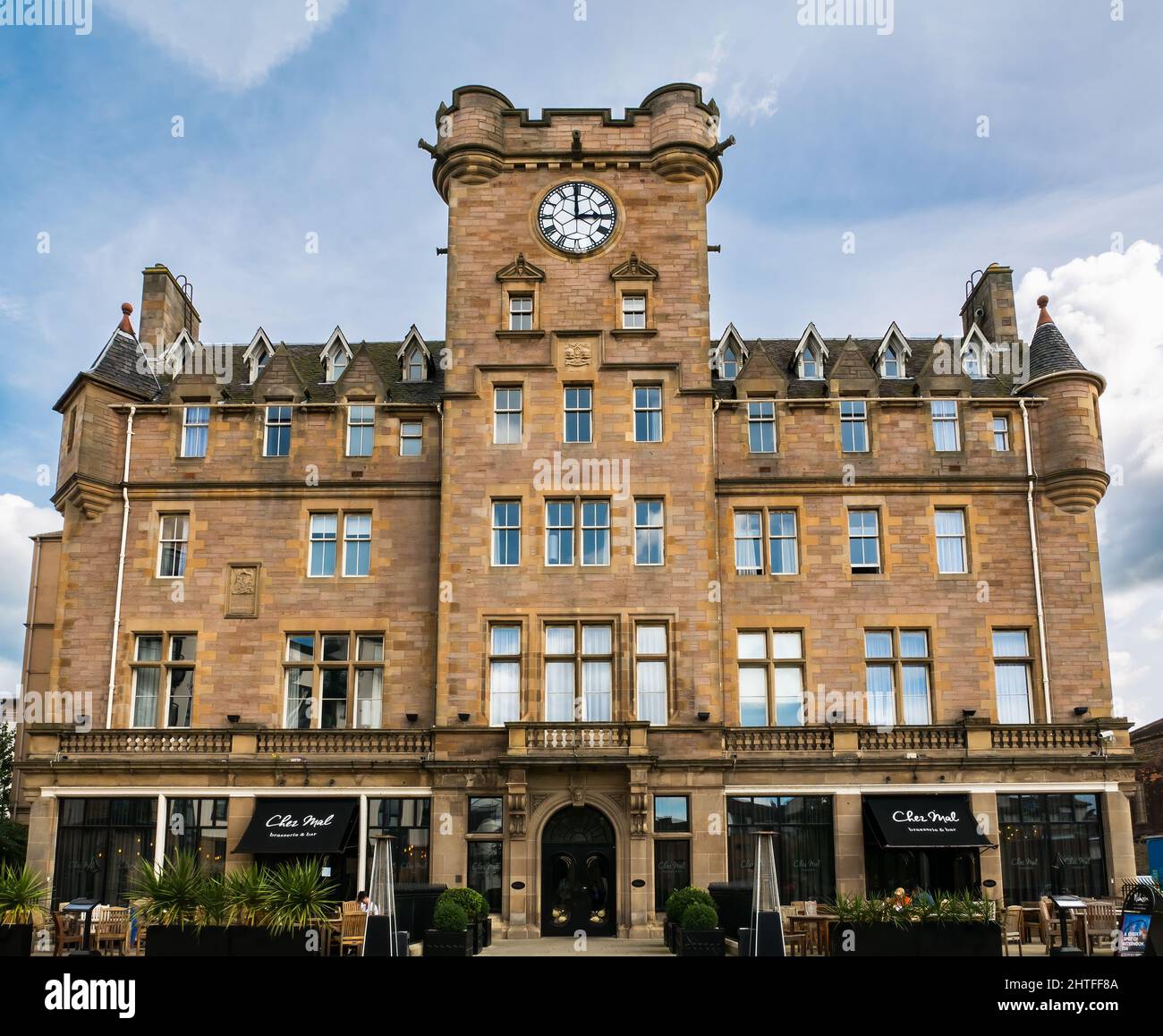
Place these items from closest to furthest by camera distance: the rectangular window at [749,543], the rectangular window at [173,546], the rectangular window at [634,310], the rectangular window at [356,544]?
the rectangular window at [749,543], the rectangular window at [356,544], the rectangular window at [173,546], the rectangular window at [634,310]

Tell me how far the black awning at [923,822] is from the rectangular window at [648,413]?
12595 millimetres

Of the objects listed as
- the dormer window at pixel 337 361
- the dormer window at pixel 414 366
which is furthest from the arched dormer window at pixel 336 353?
the dormer window at pixel 414 366

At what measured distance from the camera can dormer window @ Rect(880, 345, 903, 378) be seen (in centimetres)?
4150

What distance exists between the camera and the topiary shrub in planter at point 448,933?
2558 centimetres

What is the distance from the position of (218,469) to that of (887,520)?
2138cm

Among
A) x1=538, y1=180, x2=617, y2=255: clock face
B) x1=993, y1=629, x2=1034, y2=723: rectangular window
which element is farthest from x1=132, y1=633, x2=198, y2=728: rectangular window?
x1=993, y1=629, x2=1034, y2=723: rectangular window

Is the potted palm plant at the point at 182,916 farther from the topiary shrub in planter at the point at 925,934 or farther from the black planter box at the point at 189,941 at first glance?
the topiary shrub in planter at the point at 925,934

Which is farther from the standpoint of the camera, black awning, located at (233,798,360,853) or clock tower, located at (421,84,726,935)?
clock tower, located at (421,84,726,935)

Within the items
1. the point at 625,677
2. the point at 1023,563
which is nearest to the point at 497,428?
the point at 625,677

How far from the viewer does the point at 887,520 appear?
37719 mm

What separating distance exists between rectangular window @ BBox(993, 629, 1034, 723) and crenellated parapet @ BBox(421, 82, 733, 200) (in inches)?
695

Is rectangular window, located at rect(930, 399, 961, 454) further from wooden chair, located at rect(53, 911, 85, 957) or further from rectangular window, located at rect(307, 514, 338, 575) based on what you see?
wooden chair, located at rect(53, 911, 85, 957)

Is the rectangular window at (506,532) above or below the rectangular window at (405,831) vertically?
above
